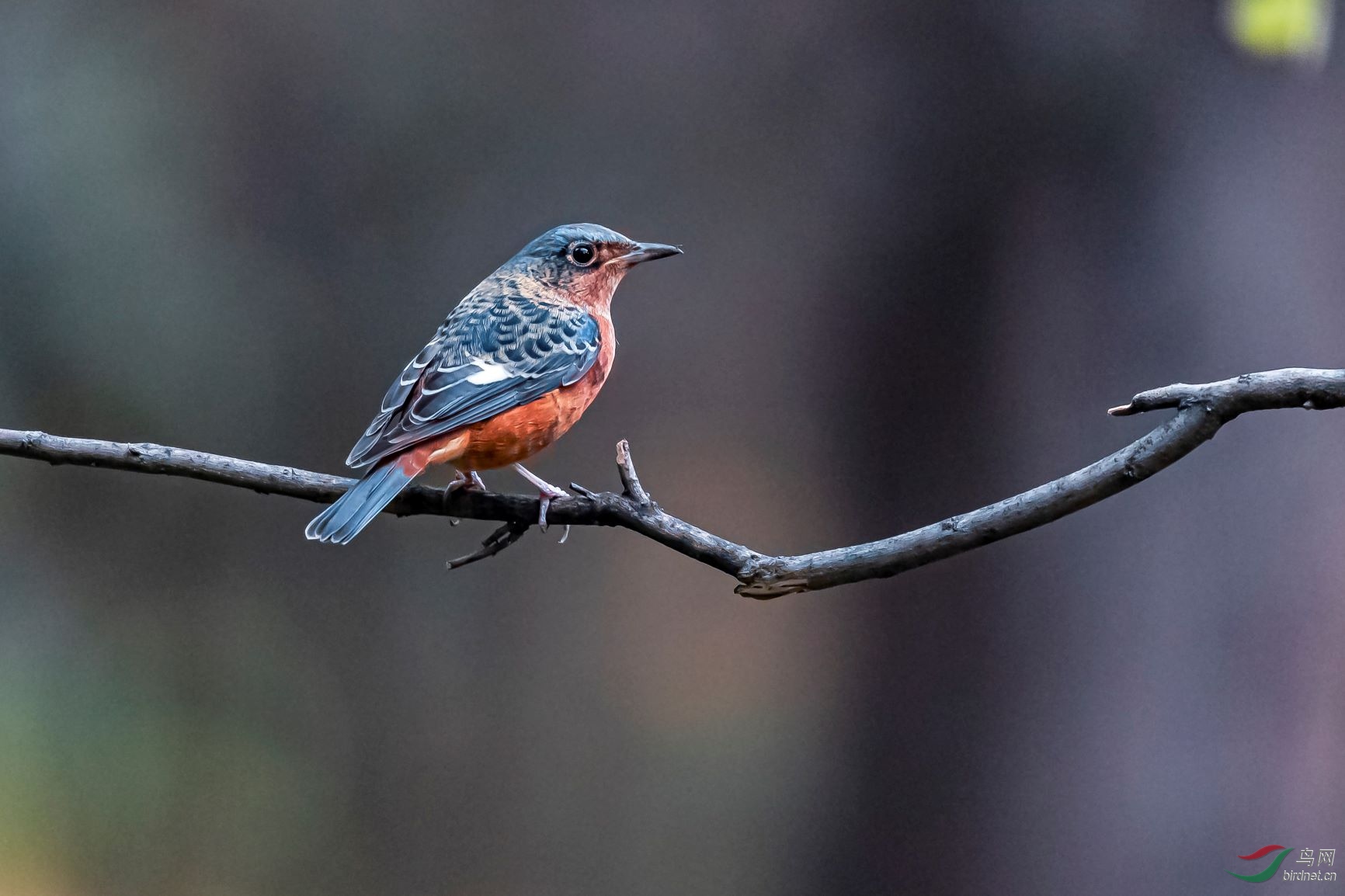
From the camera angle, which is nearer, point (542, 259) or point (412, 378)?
point (412, 378)

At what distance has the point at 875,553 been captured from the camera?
2.26 m

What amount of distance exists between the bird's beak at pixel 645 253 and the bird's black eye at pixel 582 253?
0.31ft

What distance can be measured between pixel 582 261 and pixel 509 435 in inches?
34.8

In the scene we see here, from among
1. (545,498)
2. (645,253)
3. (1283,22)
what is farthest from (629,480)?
(1283,22)

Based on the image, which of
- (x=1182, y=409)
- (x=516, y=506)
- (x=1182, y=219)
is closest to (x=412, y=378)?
(x=516, y=506)

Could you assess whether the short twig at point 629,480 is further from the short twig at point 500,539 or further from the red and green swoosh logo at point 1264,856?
the red and green swoosh logo at point 1264,856

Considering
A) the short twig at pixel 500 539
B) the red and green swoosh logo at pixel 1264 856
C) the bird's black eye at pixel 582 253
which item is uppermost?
the bird's black eye at pixel 582 253

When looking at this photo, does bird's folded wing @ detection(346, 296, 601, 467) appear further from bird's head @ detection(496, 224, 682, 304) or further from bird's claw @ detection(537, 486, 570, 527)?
bird's claw @ detection(537, 486, 570, 527)

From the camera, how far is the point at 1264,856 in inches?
165

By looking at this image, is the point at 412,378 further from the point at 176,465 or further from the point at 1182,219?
the point at 1182,219

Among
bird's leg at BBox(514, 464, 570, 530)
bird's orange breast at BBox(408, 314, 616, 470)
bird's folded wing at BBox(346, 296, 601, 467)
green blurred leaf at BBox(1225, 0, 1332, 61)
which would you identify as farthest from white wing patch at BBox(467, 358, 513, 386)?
green blurred leaf at BBox(1225, 0, 1332, 61)

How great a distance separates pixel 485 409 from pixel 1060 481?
1556 mm

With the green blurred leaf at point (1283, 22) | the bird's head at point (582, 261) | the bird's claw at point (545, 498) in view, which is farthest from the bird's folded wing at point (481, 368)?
the green blurred leaf at point (1283, 22)

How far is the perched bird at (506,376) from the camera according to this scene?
292 centimetres
